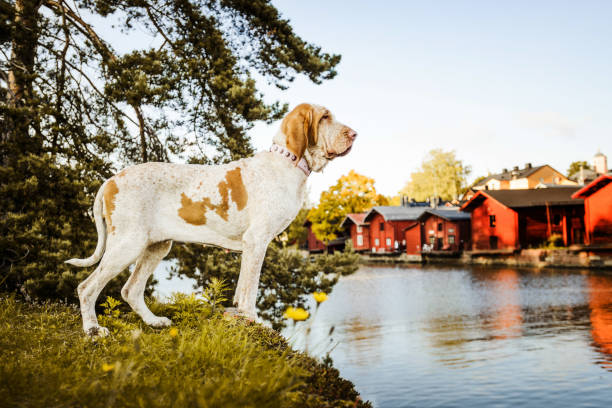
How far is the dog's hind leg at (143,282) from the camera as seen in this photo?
4457 mm

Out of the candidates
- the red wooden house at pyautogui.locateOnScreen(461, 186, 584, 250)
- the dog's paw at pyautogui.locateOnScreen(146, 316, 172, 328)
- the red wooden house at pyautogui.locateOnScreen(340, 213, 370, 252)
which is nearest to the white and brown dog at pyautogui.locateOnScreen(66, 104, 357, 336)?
the dog's paw at pyautogui.locateOnScreen(146, 316, 172, 328)

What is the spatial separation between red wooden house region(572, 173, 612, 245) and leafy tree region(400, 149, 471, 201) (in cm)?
4663

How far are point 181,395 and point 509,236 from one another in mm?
49559

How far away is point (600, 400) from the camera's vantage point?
46.4 feet

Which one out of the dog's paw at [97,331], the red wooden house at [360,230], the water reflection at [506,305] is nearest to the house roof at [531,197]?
the water reflection at [506,305]

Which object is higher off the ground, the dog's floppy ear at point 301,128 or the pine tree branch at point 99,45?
the pine tree branch at point 99,45

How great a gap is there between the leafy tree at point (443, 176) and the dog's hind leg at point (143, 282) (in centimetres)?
8600

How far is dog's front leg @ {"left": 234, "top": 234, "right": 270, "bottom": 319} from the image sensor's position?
4.10 m

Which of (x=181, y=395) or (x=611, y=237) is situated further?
(x=611, y=237)

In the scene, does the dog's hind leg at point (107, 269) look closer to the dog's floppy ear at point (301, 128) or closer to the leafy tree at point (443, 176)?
the dog's floppy ear at point (301, 128)

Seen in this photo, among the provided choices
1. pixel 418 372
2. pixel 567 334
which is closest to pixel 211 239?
pixel 418 372

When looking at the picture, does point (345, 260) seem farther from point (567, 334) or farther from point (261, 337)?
point (567, 334)

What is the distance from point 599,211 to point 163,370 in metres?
44.2

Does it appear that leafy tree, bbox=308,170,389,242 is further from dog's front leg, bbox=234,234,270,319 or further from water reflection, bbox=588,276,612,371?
dog's front leg, bbox=234,234,270,319
